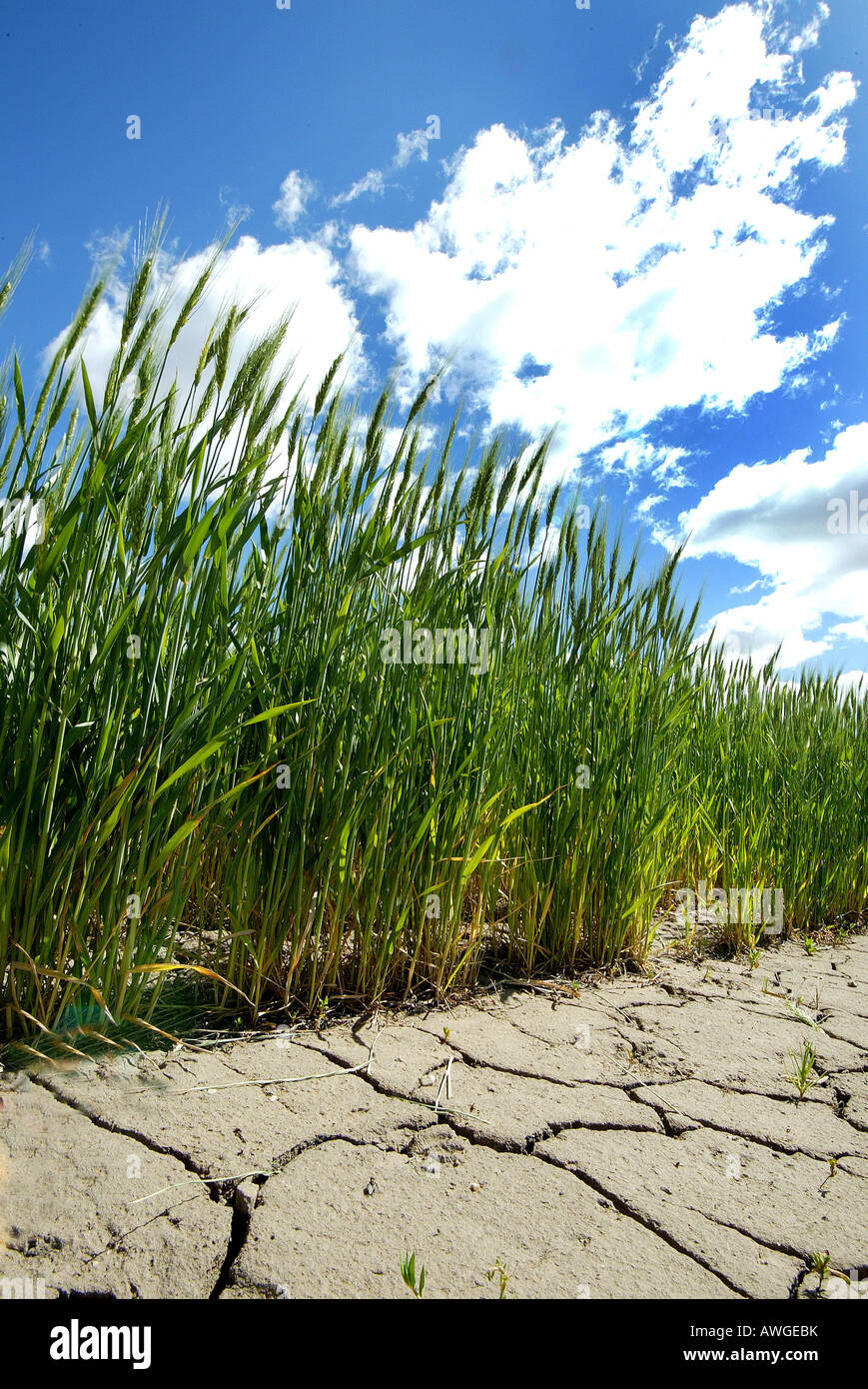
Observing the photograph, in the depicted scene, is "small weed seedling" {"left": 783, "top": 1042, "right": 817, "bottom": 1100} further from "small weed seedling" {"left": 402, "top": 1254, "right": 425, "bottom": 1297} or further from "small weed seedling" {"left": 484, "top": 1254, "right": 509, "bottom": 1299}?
"small weed seedling" {"left": 402, "top": 1254, "right": 425, "bottom": 1297}

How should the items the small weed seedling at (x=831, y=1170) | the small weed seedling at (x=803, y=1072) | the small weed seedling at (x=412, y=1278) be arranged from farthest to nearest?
the small weed seedling at (x=803, y=1072)
the small weed seedling at (x=831, y=1170)
the small weed seedling at (x=412, y=1278)

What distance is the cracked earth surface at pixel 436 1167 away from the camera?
3.23 ft

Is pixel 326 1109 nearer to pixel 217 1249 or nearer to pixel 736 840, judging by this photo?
pixel 217 1249

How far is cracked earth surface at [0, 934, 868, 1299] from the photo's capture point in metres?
0.98

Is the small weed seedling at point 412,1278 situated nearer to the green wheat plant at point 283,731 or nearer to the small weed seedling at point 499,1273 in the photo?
the small weed seedling at point 499,1273

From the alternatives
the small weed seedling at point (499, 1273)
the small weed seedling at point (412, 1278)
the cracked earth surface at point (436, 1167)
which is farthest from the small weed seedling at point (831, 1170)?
the small weed seedling at point (412, 1278)

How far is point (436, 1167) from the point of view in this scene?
121 centimetres

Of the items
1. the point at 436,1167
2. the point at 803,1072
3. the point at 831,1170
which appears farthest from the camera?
the point at 803,1072

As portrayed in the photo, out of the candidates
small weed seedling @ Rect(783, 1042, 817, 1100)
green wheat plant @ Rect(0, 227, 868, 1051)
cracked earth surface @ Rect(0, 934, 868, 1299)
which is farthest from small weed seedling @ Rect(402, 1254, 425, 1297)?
small weed seedling @ Rect(783, 1042, 817, 1100)

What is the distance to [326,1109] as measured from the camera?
1320 millimetres

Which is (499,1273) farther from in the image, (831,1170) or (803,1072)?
(803,1072)

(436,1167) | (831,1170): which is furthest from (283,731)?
(831,1170)
